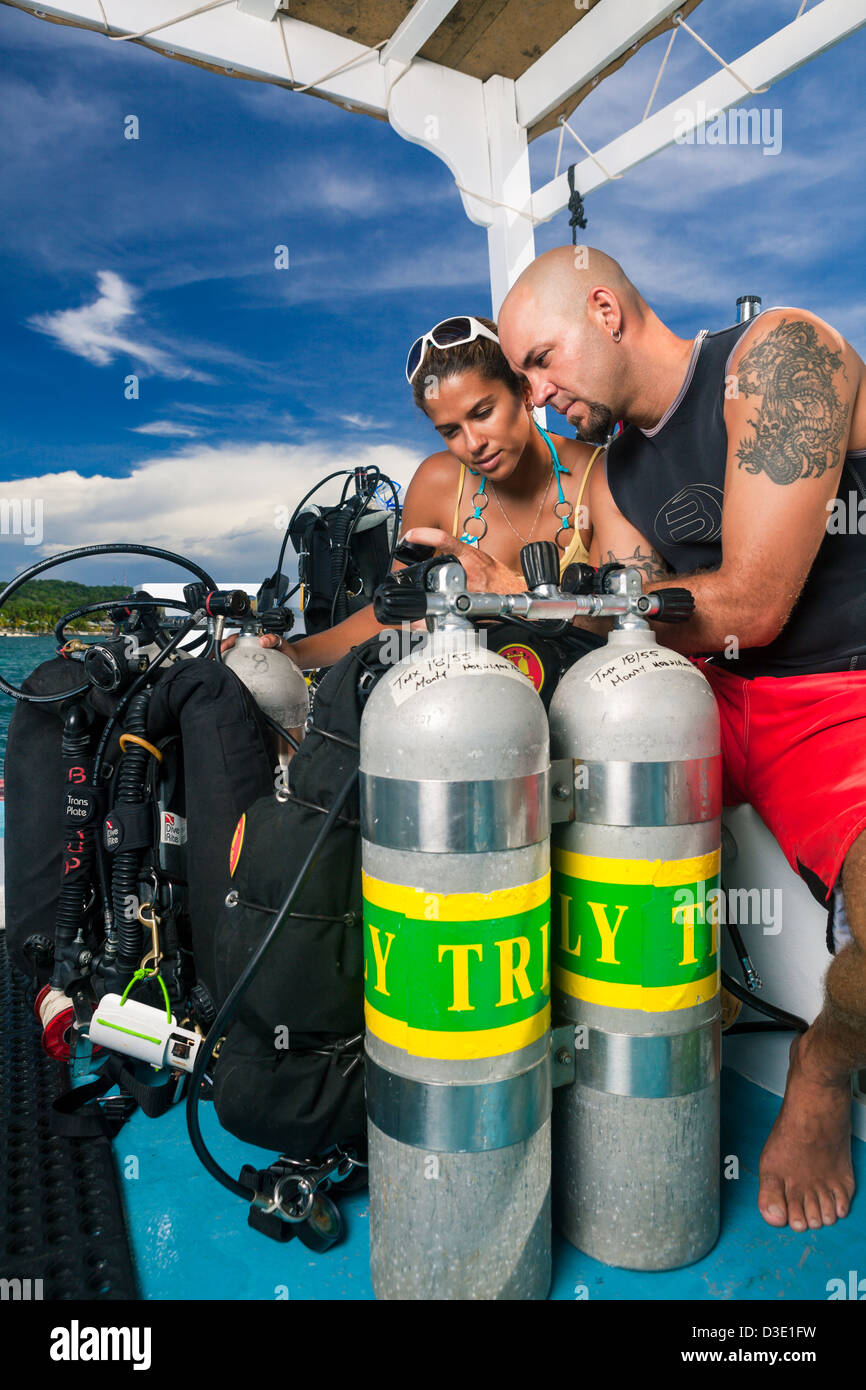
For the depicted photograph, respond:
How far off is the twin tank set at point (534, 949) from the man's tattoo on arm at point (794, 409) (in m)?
0.32

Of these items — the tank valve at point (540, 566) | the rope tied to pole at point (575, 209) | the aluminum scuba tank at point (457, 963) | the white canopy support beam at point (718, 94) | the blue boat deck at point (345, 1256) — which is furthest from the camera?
the rope tied to pole at point (575, 209)

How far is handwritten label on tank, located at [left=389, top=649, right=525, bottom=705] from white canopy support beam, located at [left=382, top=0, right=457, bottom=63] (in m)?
2.32

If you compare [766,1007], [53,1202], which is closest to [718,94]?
[766,1007]

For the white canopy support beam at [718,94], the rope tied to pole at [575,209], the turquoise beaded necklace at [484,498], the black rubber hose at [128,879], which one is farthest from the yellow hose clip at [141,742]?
the white canopy support beam at [718,94]

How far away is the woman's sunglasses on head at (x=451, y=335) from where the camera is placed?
6.10ft

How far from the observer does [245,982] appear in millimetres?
1006

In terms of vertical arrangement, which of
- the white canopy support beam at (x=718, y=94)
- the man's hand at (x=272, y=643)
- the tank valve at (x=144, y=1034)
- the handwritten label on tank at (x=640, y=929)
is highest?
the white canopy support beam at (x=718, y=94)

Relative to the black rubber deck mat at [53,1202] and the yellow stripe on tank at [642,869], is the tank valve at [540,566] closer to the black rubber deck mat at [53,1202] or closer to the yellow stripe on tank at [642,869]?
the yellow stripe on tank at [642,869]

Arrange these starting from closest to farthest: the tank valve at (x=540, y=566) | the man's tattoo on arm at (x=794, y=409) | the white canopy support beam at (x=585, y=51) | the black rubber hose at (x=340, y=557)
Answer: the tank valve at (x=540, y=566) → the man's tattoo on arm at (x=794, y=409) → the white canopy support beam at (x=585, y=51) → the black rubber hose at (x=340, y=557)

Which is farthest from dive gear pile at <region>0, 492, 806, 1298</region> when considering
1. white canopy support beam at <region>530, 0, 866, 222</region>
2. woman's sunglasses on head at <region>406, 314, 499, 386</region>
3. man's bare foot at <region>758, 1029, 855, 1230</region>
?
white canopy support beam at <region>530, 0, 866, 222</region>

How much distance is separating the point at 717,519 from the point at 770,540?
0.22 metres

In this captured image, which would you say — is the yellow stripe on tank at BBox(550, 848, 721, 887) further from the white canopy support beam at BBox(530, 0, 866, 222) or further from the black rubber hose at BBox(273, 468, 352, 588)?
the white canopy support beam at BBox(530, 0, 866, 222)

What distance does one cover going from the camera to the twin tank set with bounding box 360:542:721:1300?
858mm

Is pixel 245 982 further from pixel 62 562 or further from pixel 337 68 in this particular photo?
pixel 337 68
